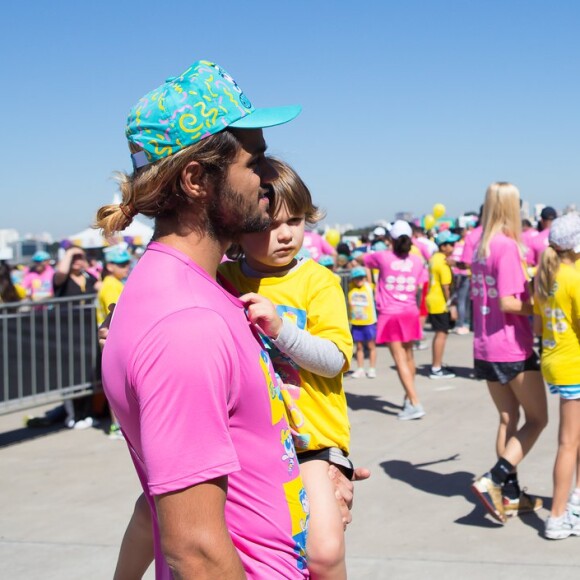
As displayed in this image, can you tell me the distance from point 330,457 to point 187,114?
4.06 ft

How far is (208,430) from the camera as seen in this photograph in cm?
144

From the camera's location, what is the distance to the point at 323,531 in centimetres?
217

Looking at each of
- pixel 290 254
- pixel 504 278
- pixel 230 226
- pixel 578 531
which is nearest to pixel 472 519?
pixel 578 531

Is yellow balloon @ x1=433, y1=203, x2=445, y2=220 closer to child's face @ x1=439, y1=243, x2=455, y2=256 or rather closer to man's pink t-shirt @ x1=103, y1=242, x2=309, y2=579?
child's face @ x1=439, y1=243, x2=455, y2=256

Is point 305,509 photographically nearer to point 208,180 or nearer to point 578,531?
point 208,180

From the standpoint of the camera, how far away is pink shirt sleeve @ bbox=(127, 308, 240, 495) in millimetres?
1419

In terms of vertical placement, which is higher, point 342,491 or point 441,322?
point 342,491

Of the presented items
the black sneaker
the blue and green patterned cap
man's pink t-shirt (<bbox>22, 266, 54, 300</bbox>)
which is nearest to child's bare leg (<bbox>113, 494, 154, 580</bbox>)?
the blue and green patterned cap

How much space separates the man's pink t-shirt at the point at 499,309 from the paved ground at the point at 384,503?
1079 millimetres

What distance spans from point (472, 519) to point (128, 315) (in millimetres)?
4081

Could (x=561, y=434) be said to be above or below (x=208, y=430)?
below

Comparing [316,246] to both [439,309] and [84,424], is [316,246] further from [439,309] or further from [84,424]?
[84,424]

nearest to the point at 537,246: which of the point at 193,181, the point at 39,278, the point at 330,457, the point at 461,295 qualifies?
the point at 461,295

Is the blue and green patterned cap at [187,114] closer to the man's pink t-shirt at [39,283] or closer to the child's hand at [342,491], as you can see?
the child's hand at [342,491]
